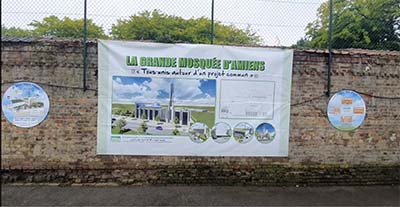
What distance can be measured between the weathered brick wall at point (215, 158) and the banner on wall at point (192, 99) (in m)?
0.18

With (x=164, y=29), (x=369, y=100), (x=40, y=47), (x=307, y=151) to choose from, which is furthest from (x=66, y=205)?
(x=164, y=29)

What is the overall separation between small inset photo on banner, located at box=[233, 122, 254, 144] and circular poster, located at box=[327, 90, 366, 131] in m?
1.49

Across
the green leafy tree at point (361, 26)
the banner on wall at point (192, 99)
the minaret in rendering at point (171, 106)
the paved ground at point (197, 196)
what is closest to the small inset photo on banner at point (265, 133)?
the banner on wall at point (192, 99)

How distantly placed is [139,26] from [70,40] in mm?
8624

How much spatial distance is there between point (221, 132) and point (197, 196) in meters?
1.22

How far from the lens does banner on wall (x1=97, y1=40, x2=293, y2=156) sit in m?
5.65

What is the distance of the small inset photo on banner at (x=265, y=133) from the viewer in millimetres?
5957

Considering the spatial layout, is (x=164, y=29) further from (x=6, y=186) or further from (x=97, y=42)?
(x=6, y=186)

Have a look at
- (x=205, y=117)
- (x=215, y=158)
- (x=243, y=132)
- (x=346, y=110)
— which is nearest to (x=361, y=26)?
(x=346, y=110)

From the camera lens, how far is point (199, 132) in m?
5.84

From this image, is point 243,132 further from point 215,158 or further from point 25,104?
point 25,104

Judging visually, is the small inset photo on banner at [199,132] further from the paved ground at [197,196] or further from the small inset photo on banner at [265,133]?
the small inset photo on banner at [265,133]

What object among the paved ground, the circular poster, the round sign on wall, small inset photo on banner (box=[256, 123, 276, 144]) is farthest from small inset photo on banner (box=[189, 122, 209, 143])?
the round sign on wall

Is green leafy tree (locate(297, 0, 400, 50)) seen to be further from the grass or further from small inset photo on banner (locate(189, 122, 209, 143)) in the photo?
small inset photo on banner (locate(189, 122, 209, 143))
